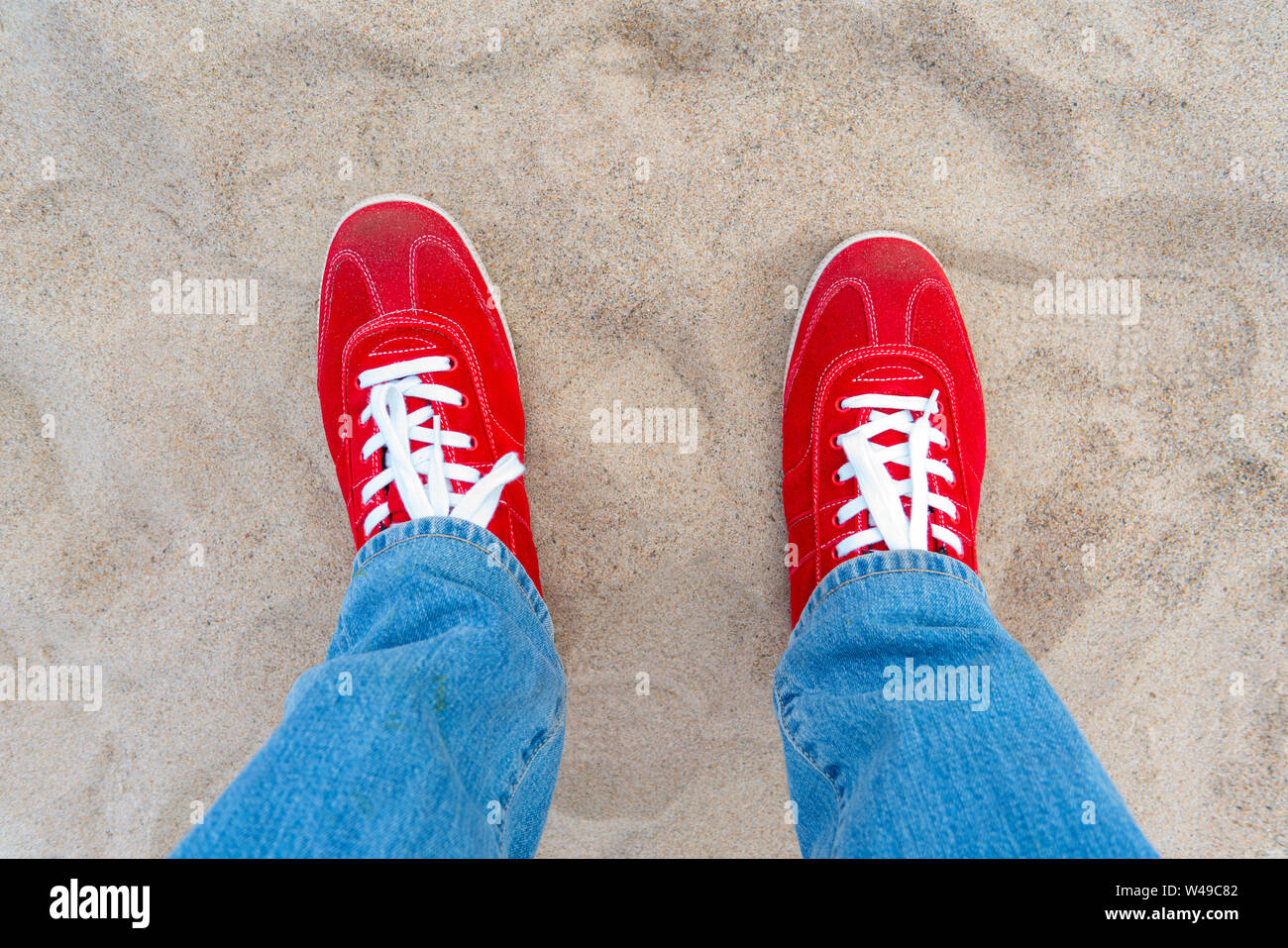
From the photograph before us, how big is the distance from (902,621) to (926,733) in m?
0.21

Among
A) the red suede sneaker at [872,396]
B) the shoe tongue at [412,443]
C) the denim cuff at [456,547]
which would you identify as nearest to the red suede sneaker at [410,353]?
the shoe tongue at [412,443]

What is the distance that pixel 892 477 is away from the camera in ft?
4.03

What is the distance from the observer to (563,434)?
129cm

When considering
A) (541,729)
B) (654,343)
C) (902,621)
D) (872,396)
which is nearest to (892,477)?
(872,396)

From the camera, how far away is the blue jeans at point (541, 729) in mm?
686

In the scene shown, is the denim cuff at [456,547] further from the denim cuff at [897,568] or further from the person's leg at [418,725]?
the denim cuff at [897,568]

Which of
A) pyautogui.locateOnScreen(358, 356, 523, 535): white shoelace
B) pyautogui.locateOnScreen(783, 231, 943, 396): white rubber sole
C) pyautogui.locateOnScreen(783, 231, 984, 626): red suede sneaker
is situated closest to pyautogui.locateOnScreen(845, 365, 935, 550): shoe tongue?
pyautogui.locateOnScreen(783, 231, 984, 626): red suede sneaker

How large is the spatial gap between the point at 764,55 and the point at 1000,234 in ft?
1.76

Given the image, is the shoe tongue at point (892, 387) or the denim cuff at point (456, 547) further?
the shoe tongue at point (892, 387)

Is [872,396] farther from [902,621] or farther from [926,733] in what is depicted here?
[926,733]

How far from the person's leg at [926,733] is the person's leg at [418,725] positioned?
0.40m

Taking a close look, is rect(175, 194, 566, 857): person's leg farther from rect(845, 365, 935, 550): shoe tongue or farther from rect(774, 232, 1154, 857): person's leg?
rect(845, 365, 935, 550): shoe tongue

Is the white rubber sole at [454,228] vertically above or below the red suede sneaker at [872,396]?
above
